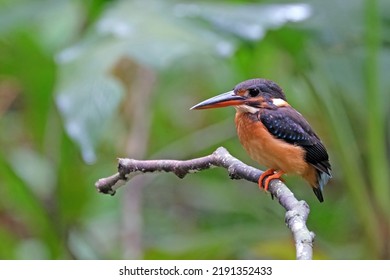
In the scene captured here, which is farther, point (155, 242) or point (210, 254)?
point (155, 242)

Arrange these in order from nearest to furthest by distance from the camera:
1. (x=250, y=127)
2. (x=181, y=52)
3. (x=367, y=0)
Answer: (x=250, y=127) < (x=181, y=52) < (x=367, y=0)

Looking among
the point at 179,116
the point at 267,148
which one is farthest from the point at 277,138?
the point at 179,116

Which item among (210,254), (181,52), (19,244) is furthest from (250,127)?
(19,244)

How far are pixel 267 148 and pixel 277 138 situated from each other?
0.09 ft

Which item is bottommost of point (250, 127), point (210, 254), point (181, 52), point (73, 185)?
point (250, 127)

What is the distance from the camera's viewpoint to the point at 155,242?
10.7 ft

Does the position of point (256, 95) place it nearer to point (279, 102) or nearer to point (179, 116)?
point (279, 102)

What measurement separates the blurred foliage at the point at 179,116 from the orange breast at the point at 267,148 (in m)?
0.69

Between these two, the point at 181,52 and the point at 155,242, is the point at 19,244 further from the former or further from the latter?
the point at 181,52

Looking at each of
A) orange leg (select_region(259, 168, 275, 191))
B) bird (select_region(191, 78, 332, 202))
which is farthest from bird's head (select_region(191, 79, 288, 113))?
orange leg (select_region(259, 168, 275, 191))

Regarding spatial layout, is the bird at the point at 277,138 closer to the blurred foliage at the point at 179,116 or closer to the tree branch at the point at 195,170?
the tree branch at the point at 195,170

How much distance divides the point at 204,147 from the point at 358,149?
2.02 feet

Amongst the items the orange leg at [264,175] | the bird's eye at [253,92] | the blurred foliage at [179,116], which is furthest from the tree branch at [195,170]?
the blurred foliage at [179,116]

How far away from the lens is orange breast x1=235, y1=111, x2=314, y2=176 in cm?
145
